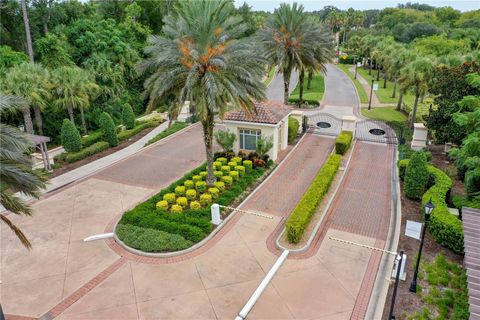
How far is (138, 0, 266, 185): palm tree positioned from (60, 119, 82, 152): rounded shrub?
399 inches

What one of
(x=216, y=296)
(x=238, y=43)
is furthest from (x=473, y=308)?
(x=238, y=43)

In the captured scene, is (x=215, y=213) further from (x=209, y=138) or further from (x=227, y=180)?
(x=209, y=138)

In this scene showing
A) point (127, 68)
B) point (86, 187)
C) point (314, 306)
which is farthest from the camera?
point (127, 68)

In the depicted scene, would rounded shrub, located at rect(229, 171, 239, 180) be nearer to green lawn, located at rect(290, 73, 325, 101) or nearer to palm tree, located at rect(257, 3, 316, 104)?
palm tree, located at rect(257, 3, 316, 104)

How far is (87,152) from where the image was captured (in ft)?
85.4

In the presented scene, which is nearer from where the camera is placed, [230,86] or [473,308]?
[473,308]

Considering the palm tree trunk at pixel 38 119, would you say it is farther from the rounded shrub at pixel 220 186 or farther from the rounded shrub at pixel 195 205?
the rounded shrub at pixel 195 205

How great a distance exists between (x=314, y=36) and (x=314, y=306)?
81.0 feet

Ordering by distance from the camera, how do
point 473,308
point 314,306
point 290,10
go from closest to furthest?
point 473,308
point 314,306
point 290,10

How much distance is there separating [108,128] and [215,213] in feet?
50.1

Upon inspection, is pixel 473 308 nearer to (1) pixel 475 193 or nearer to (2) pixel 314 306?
(2) pixel 314 306

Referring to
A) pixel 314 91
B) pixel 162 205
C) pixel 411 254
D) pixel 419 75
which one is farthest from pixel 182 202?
pixel 314 91

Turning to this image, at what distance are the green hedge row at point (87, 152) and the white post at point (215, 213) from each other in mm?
13478

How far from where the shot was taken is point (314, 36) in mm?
30688
